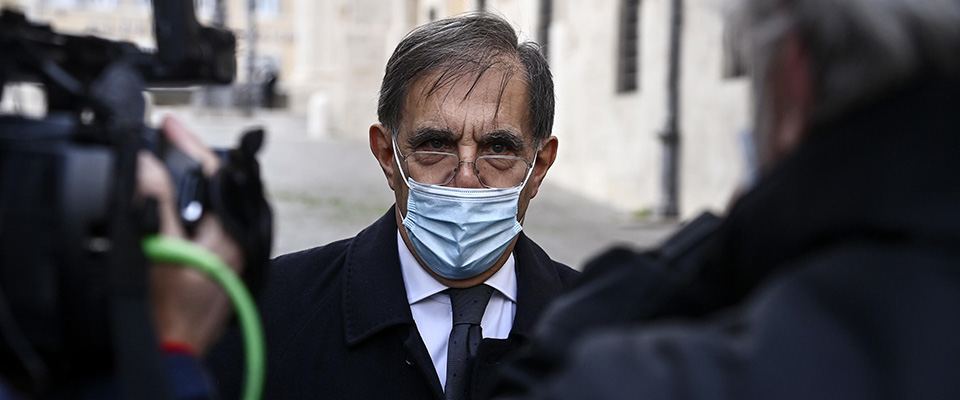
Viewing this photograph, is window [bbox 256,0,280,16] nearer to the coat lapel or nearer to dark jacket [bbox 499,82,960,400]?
the coat lapel

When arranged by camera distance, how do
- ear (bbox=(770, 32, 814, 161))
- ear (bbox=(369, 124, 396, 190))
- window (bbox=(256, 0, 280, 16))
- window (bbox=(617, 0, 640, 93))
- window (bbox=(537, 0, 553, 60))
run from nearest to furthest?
ear (bbox=(770, 32, 814, 161)) → ear (bbox=(369, 124, 396, 190)) → window (bbox=(617, 0, 640, 93)) → window (bbox=(537, 0, 553, 60)) → window (bbox=(256, 0, 280, 16))

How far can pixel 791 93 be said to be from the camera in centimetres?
118

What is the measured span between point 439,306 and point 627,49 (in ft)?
36.0

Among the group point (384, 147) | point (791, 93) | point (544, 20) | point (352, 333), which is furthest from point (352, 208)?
point (791, 93)

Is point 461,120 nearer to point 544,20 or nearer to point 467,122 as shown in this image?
point 467,122

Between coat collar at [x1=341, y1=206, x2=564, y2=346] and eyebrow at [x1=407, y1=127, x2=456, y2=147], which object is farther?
eyebrow at [x1=407, y1=127, x2=456, y2=147]

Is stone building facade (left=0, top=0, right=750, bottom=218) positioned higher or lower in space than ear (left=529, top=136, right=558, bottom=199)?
lower

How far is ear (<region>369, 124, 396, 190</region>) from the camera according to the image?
2.92 meters

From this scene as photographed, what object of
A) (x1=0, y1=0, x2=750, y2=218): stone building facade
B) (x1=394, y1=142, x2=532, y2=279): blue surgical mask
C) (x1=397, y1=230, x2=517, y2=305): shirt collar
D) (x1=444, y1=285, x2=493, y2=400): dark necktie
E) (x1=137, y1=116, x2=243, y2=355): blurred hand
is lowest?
(x1=0, y1=0, x2=750, y2=218): stone building facade

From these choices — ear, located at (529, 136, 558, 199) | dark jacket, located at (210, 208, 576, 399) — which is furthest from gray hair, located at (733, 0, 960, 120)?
ear, located at (529, 136, 558, 199)

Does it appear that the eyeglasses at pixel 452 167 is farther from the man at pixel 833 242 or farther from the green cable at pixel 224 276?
the man at pixel 833 242

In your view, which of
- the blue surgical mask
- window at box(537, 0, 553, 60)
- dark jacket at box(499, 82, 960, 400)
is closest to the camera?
dark jacket at box(499, 82, 960, 400)

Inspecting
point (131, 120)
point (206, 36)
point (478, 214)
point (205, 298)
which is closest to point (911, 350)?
point (205, 298)

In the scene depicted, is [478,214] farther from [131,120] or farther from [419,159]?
[131,120]
